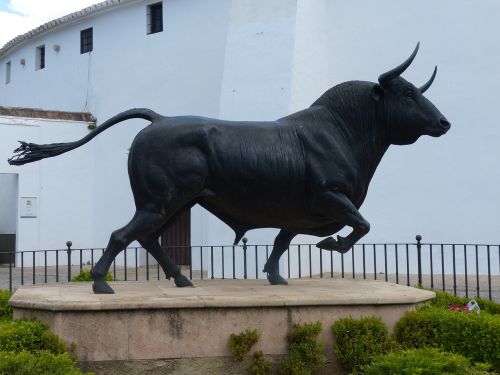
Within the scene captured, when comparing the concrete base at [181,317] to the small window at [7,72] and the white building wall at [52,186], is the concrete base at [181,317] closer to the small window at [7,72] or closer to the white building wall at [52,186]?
the white building wall at [52,186]

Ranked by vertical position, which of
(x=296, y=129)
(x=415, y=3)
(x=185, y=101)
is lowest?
(x=296, y=129)

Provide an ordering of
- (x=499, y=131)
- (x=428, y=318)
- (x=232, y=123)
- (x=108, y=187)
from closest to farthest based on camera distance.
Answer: (x=428, y=318) < (x=232, y=123) < (x=499, y=131) < (x=108, y=187)

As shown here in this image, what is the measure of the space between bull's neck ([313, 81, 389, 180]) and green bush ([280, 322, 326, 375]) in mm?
1489

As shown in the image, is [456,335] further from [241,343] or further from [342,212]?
[241,343]

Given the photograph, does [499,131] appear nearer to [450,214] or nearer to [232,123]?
[450,214]

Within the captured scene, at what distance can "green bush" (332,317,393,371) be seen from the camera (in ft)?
14.7

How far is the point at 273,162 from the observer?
198 inches

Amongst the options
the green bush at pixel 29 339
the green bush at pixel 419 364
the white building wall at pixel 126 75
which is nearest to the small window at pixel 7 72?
the white building wall at pixel 126 75

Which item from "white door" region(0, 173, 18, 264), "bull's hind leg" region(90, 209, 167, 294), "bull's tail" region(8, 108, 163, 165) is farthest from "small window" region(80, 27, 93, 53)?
"bull's hind leg" region(90, 209, 167, 294)

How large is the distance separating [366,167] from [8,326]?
9.82 ft

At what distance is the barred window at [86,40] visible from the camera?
1749 centimetres

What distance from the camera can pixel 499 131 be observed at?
37.1 ft

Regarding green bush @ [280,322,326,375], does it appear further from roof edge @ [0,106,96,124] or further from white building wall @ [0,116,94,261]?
roof edge @ [0,106,96,124]

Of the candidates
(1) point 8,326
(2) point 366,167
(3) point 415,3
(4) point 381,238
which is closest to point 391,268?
(4) point 381,238
